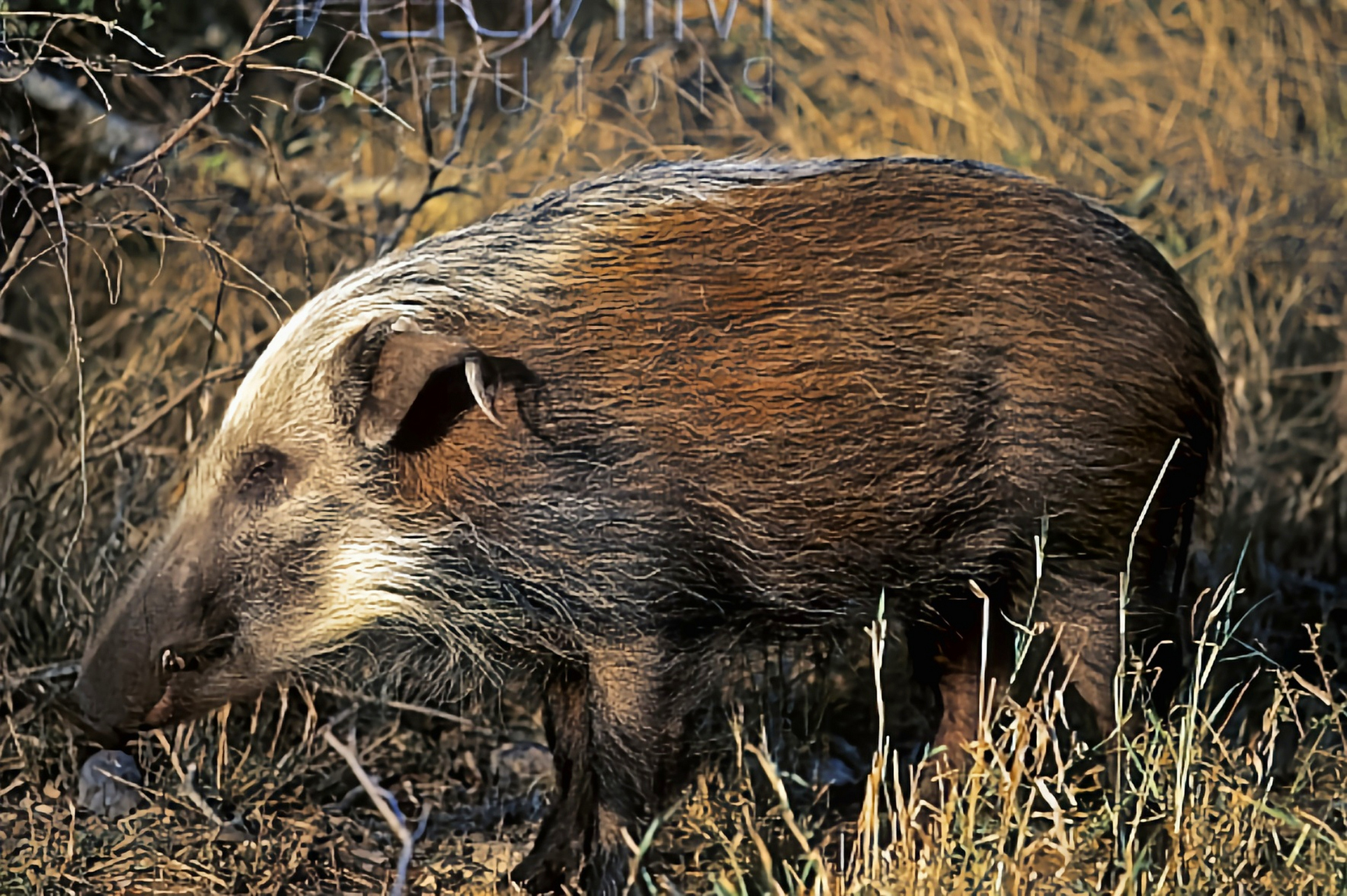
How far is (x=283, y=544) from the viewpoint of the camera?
3301mm

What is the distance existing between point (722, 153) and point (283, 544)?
260 centimetres

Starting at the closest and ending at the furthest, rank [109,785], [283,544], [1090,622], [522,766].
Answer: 1. [283,544]
2. [1090,622]
3. [109,785]
4. [522,766]

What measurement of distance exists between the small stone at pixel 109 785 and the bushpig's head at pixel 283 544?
60 cm

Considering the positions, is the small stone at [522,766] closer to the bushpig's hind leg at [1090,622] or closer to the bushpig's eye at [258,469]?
the bushpig's eye at [258,469]

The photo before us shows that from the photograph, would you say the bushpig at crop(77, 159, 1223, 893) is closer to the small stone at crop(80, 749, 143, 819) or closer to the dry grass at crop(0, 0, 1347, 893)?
the dry grass at crop(0, 0, 1347, 893)

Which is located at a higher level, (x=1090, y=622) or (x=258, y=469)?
(x=258, y=469)

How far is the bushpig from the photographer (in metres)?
3.24

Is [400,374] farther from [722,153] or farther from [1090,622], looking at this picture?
[722,153]

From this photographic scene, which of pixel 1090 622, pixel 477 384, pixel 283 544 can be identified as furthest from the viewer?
pixel 1090 622

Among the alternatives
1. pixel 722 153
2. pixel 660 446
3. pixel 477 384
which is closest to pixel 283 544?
pixel 477 384

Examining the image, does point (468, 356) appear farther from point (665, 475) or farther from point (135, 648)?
point (135, 648)

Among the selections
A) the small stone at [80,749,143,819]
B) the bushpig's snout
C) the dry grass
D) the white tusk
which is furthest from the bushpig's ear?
the small stone at [80,749,143,819]

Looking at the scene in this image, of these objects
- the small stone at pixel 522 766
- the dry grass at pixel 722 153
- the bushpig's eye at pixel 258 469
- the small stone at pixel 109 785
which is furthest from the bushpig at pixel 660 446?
the small stone at pixel 522 766

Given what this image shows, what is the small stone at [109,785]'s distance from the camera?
379 centimetres
